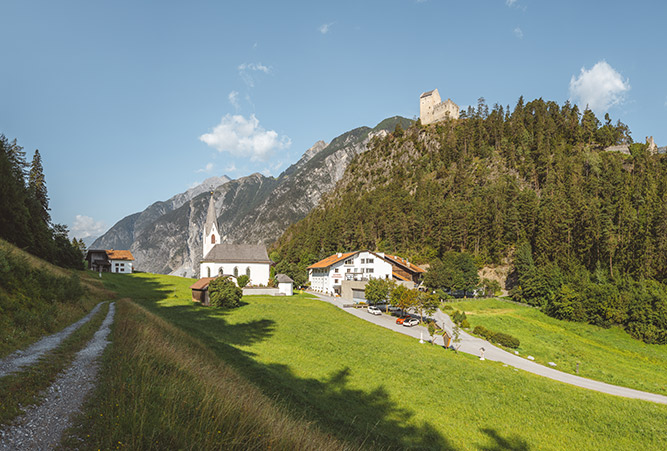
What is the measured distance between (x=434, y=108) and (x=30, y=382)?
188 meters

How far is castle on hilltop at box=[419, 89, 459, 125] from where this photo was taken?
16662 centimetres

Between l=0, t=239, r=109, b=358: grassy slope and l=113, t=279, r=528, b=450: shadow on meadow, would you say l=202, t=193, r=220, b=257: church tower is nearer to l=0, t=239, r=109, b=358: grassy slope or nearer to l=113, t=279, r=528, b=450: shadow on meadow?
l=0, t=239, r=109, b=358: grassy slope

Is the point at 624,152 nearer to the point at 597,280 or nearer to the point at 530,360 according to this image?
the point at 597,280

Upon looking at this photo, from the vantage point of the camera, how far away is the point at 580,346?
4459 centimetres

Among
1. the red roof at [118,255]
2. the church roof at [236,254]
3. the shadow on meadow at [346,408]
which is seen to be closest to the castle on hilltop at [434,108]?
the church roof at [236,254]

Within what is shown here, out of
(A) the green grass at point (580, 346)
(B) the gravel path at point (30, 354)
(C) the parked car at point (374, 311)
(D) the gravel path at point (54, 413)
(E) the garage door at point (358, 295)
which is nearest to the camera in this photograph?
(D) the gravel path at point (54, 413)

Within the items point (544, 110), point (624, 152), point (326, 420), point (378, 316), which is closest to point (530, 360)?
point (378, 316)

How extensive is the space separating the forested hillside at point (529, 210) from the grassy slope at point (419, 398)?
1567 inches

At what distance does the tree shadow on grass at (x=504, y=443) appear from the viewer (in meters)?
15.3

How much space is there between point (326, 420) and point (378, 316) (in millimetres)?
43083

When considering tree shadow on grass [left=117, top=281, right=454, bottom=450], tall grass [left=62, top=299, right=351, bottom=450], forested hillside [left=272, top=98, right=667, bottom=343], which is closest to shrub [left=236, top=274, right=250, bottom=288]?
forested hillside [left=272, top=98, right=667, bottom=343]

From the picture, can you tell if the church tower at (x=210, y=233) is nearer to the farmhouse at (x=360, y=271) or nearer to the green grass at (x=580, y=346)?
the farmhouse at (x=360, y=271)

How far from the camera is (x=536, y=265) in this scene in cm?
7388

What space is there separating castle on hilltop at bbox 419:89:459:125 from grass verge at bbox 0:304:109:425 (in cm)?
17862
